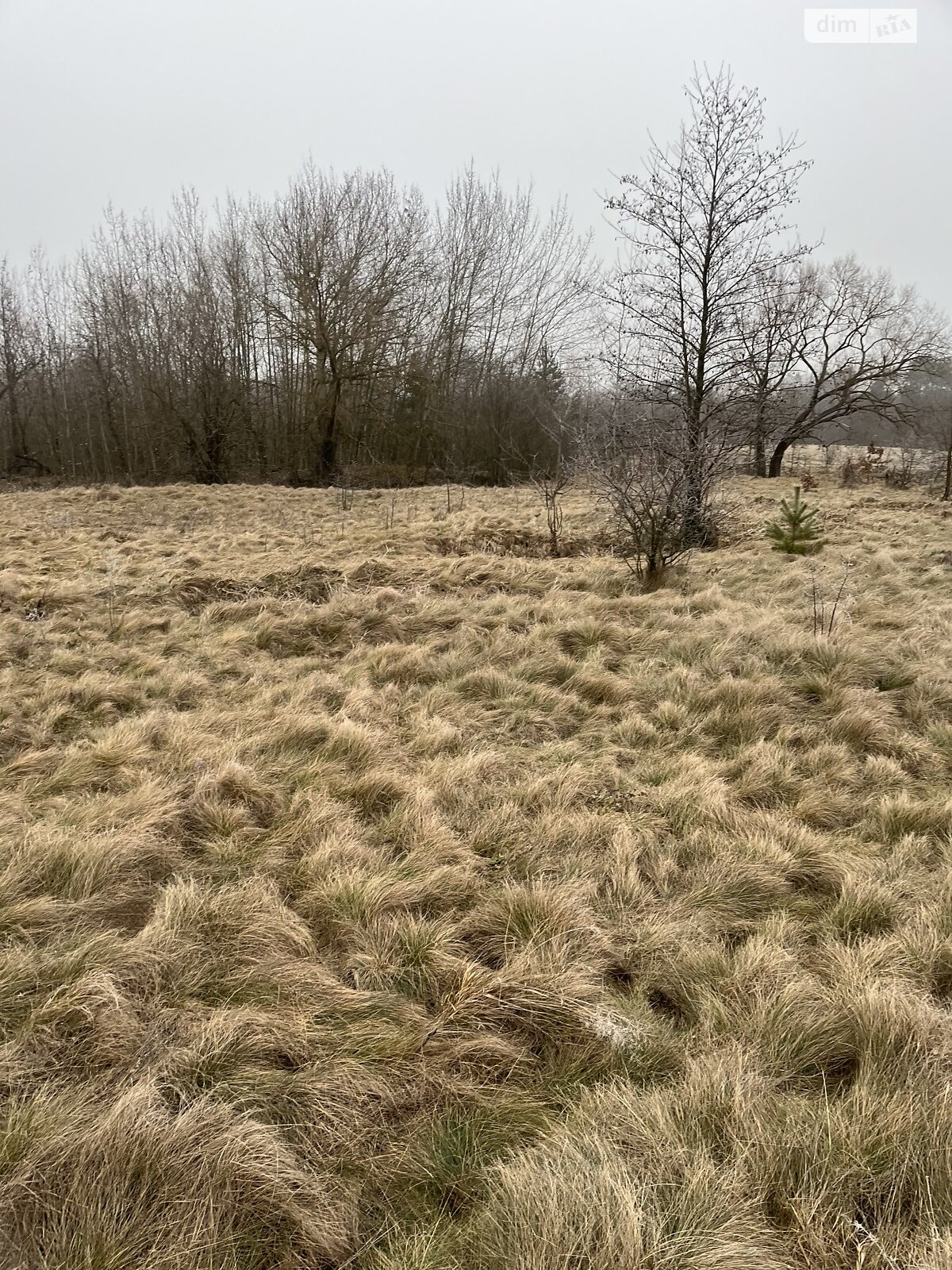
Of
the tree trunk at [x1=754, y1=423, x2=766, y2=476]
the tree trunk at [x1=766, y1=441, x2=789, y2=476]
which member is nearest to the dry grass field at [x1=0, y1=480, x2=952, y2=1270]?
the tree trunk at [x1=754, y1=423, x2=766, y2=476]

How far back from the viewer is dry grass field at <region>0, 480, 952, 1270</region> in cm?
131

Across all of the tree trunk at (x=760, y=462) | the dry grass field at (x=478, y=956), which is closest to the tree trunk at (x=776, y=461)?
the tree trunk at (x=760, y=462)

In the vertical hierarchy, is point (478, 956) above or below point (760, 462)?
below

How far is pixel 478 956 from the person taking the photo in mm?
2104

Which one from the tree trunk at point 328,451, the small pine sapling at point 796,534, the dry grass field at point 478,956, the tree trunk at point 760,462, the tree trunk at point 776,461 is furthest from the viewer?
the tree trunk at point 776,461

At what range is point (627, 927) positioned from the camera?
2213 millimetres

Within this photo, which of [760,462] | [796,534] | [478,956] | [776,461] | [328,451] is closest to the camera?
[478,956]

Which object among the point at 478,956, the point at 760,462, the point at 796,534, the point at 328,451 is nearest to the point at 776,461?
the point at 760,462

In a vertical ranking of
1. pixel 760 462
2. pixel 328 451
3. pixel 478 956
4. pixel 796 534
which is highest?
pixel 328 451

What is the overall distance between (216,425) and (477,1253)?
2498 centimetres

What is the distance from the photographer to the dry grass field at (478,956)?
4.29ft

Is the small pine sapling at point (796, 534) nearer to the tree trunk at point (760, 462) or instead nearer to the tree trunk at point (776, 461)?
the tree trunk at point (760, 462)

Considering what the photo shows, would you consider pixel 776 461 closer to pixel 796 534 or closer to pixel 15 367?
pixel 796 534

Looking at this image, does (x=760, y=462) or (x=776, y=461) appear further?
(x=776, y=461)
